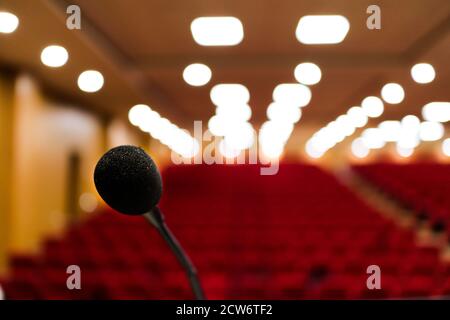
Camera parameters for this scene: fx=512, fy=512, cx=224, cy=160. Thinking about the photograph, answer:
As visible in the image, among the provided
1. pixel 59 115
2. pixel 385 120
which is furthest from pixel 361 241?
pixel 385 120

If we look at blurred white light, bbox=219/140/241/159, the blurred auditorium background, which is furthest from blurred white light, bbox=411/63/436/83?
blurred white light, bbox=219/140/241/159

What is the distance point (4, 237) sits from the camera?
5.26 metres

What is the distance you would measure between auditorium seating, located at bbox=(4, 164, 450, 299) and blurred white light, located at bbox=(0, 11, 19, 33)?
1685mm

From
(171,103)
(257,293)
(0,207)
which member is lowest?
(257,293)

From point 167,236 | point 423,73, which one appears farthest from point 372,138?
point 167,236

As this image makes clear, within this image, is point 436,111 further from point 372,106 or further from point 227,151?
point 227,151

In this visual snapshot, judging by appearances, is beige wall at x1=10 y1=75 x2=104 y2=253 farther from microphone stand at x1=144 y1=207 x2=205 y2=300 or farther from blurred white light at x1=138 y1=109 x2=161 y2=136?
microphone stand at x1=144 y1=207 x2=205 y2=300

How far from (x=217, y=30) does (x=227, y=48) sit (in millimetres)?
951

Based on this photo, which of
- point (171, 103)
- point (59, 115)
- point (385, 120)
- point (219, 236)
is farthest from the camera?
point (385, 120)

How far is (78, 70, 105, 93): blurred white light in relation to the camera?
18.2 ft

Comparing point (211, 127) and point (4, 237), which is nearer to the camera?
point (4, 237)

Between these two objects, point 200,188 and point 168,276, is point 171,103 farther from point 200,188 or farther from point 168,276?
point 168,276

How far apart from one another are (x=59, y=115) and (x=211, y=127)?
4.47m

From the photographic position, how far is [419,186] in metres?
7.12
